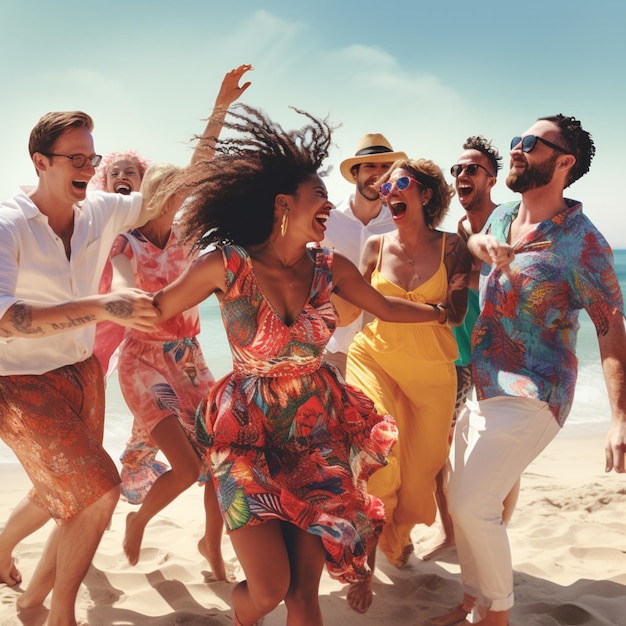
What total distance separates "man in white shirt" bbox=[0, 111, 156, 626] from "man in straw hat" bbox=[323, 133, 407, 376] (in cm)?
221

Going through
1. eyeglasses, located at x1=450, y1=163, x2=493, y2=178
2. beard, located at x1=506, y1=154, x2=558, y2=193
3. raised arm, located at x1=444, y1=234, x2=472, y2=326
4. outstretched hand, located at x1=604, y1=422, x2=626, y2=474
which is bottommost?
outstretched hand, located at x1=604, y1=422, x2=626, y2=474

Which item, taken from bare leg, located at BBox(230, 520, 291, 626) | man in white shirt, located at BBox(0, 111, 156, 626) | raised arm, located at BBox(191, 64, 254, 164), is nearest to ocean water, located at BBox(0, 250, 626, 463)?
man in white shirt, located at BBox(0, 111, 156, 626)

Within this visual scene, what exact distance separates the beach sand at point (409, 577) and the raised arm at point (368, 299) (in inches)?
71.3

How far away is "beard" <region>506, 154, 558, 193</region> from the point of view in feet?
13.5

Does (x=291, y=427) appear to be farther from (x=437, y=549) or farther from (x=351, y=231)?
(x=351, y=231)

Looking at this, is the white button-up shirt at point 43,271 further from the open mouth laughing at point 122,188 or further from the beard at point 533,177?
the beard at point 533,177

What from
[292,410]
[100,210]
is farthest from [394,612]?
[100,210]

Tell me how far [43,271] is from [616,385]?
9.84ft

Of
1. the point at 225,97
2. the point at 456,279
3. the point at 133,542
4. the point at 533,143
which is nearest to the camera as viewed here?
the point at 533,143

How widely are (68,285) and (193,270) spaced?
Result: 0.86 meters

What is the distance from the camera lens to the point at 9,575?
180 inches

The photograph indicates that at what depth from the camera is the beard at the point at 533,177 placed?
4117 millimetres

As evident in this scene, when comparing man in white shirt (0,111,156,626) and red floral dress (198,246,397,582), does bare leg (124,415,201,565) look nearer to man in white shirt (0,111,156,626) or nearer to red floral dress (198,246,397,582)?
man in white shirt (0,111,156,626)

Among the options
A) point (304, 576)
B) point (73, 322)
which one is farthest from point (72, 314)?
point (304, 576)
